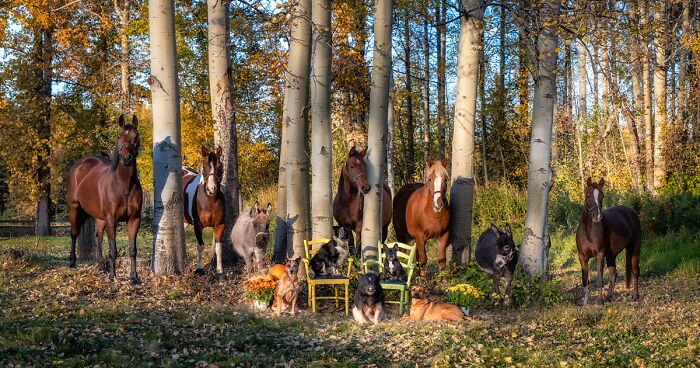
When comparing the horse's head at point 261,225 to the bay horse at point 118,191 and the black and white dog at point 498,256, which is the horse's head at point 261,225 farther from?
the black and white dog at point 498,256

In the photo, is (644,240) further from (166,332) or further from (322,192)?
(166,332)

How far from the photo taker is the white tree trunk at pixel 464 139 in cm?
1202

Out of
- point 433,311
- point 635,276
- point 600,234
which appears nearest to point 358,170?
point 433,311

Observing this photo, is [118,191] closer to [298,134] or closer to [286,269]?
[286,269]

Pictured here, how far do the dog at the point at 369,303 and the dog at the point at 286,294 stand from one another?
3.03 feet

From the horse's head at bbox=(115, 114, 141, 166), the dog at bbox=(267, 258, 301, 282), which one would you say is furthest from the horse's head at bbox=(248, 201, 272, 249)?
the horse's head at bbox=(115, 114, 141, 166)

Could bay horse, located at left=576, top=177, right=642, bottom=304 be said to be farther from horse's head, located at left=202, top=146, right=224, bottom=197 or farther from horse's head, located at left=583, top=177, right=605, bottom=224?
horse's head, located at left=202, top=146, right=224, bottom=197

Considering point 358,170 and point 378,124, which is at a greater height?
point 378,124

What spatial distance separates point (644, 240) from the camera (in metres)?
15.9

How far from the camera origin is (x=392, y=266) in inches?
389

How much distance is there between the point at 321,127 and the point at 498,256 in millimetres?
3619

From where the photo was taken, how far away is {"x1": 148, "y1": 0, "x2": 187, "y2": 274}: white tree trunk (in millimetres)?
10660

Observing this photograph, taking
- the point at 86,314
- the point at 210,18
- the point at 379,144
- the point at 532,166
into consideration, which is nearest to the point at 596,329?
the point at 532,166

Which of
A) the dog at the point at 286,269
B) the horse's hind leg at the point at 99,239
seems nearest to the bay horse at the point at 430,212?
the dog at the point at 286,269
